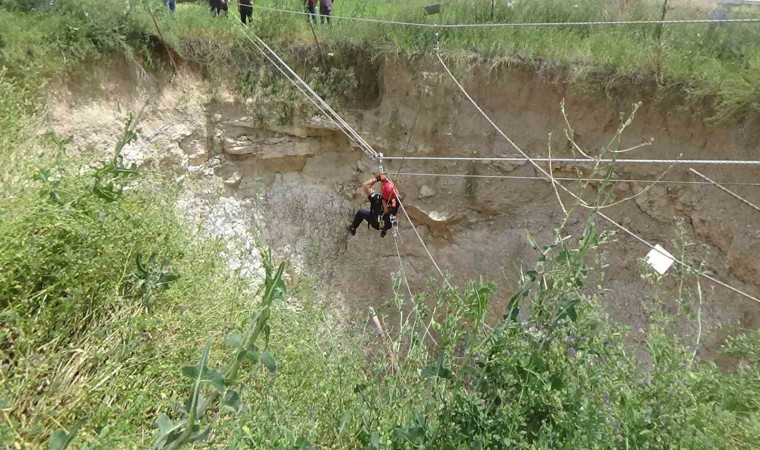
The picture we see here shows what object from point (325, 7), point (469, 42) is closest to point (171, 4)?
point (325, 7)

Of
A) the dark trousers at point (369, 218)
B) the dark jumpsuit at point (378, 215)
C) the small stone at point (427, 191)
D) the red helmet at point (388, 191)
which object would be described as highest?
the red helmet at point (388, 191)

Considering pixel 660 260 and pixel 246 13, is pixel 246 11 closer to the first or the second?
pixel 246 13

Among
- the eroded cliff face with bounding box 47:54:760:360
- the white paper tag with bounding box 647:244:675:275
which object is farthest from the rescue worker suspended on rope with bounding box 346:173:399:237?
the white paper tag with bounding box 647:244:675:275

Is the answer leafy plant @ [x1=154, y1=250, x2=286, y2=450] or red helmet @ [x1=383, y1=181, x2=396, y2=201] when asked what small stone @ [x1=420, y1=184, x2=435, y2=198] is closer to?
red helmet @ [x1=383, y1=181, x2=396, y2=201]

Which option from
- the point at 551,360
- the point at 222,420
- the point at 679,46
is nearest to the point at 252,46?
the point at 679,46

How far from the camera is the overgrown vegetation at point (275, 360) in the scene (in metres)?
1.83

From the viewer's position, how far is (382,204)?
5.60 meters

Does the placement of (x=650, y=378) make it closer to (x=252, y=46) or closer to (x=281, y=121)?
(x=281, y=121)

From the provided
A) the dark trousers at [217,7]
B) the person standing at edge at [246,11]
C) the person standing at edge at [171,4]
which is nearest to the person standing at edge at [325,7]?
the person standing at edge at [246,11]

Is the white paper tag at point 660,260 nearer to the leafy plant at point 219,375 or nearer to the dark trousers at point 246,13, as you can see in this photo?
the leafy plant at point 219,375

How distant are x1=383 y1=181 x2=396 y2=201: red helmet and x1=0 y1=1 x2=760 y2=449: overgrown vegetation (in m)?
2.05

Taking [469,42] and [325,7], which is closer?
[469,42]

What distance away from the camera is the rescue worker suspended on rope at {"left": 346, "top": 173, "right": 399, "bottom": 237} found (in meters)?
5.33

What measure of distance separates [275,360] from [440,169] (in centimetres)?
489
